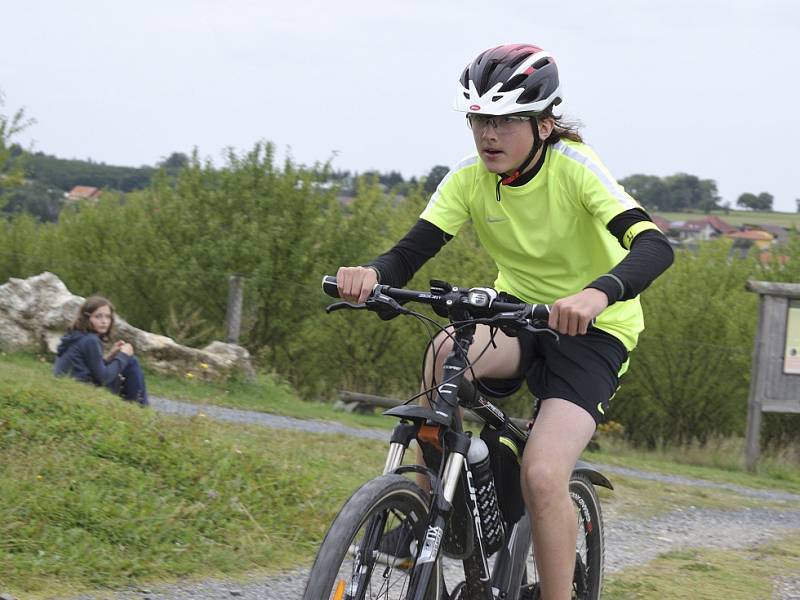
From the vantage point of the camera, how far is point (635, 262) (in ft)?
12.8

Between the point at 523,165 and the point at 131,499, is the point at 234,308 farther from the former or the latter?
the point at 523,165

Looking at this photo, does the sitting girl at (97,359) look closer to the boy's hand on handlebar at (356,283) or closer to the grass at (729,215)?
the boy's hand on handlebar at (356,283)

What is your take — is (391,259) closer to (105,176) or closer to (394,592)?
(394,592)

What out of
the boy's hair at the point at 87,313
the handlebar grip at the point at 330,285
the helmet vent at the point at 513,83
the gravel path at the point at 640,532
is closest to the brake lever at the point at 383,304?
the handlebar grip at the point at 330,285

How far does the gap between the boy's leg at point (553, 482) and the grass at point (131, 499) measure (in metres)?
2.13

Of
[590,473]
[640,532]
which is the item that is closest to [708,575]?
[640,532]

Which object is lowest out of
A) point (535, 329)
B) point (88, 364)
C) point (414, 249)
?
point (88, 364)

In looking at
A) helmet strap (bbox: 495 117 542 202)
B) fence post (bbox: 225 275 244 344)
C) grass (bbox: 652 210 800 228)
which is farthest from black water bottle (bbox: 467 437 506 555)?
grass (bbox: 652 210 800 228)

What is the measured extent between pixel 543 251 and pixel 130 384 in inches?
266

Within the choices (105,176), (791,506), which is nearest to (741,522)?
(791,506)

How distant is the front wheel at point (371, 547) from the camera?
11.2 ft

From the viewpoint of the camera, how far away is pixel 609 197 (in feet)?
13.5

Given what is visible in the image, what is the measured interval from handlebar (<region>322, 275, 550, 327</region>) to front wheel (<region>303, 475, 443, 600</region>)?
56 cm

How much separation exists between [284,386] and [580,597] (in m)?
12.7
